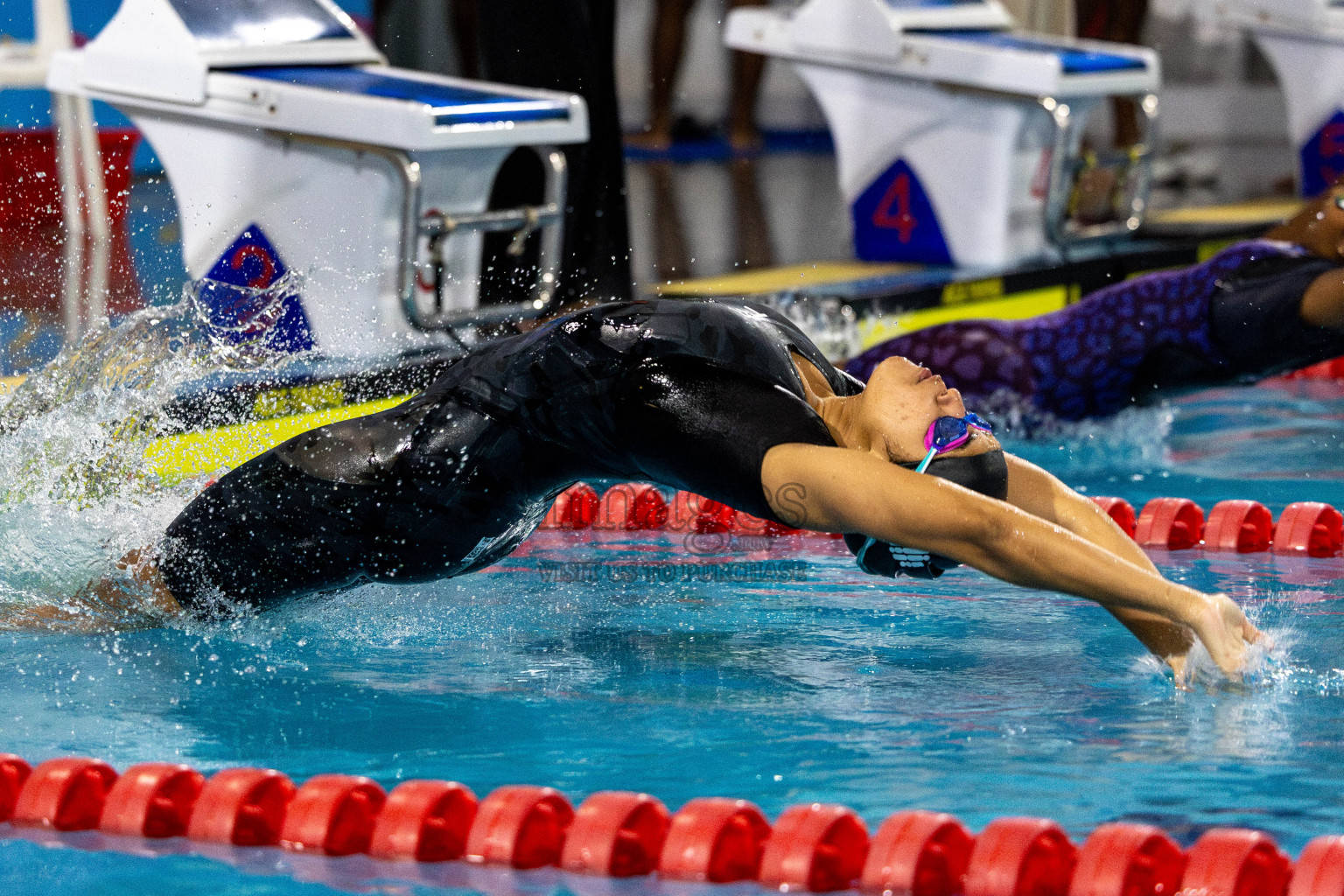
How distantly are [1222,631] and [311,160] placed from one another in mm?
2730

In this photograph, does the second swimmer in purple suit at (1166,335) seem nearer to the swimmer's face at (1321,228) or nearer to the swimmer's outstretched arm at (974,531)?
the swimmer's face at (1321,228)

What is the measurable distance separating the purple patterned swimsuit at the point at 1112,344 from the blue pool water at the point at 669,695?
0.88 meters

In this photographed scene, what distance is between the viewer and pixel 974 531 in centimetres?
233

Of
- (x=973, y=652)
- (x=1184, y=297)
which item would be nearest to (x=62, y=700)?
(x=973, y=652)

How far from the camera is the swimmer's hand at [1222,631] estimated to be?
92.0 inches

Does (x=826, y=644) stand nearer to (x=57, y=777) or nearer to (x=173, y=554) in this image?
(x=173, y=554)

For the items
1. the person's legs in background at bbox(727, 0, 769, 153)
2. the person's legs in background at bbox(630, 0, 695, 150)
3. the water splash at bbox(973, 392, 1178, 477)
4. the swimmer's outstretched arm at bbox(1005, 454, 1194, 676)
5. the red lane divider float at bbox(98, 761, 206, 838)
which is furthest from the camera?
the person's legs in background at bbox(727, 0, 769, 153)

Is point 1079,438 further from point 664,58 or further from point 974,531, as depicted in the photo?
point 664,58

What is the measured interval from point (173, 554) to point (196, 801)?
2.68 ft

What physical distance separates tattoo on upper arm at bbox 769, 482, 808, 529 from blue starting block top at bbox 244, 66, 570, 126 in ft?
Answer: 6.88

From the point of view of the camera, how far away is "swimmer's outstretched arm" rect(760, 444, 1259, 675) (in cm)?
232

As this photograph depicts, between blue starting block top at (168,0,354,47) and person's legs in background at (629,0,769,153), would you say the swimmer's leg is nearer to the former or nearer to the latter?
blue starting block top at (168,0,354,47)

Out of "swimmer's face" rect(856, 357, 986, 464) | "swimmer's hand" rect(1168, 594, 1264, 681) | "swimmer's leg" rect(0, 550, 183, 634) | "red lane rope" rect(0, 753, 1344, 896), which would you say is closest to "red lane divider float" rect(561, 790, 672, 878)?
"red lane rope" rect(0, 753, 1344, 896)

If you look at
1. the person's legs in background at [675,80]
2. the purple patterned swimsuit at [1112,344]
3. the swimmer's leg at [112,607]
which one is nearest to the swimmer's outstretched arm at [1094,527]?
the swimmer's leg at [112,607]
